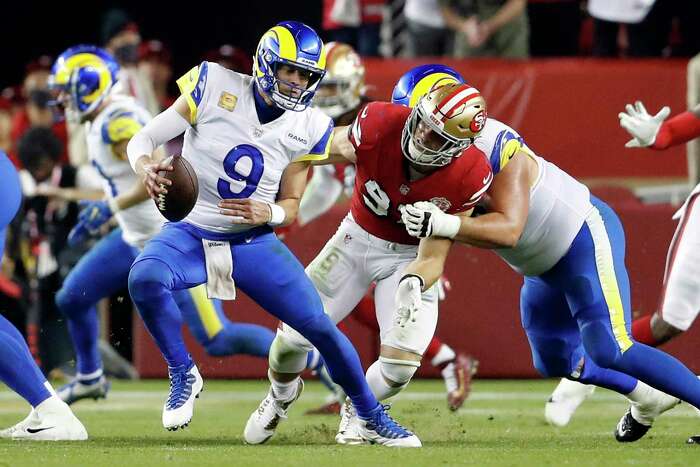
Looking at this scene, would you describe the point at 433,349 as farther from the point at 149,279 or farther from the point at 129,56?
the point at 129,56

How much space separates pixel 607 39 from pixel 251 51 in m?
3.31

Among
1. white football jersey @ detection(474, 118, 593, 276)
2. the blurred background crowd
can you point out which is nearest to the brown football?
white football jersey @ detection(474, 118, 593, 276)

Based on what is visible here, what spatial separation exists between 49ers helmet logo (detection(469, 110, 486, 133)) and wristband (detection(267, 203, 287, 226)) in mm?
838

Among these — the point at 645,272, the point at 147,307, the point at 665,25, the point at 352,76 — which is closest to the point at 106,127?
the point at 352,76

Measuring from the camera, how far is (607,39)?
9.85 m

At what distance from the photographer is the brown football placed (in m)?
5.45

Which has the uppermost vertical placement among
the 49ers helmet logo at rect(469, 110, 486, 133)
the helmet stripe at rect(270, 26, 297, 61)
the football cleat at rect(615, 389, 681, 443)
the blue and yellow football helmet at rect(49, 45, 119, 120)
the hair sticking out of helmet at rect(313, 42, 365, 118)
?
the helmet stripe at rect(270, 26, 297, 61)

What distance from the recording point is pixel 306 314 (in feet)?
18.2

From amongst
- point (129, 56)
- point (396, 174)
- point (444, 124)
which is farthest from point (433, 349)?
point (129, 56)

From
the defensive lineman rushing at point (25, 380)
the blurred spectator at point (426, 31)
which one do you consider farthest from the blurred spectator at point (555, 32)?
the defensive lineman rushing at point (25, 380)

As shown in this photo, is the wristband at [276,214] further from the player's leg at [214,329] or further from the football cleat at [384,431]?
the player's leg at [214,329]

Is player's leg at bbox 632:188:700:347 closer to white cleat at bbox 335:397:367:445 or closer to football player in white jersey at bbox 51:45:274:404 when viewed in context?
white cleat at bbox 335:397:367:445

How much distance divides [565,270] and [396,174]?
2.66ft

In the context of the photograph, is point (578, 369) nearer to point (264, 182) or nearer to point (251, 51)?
point (264, 182)
